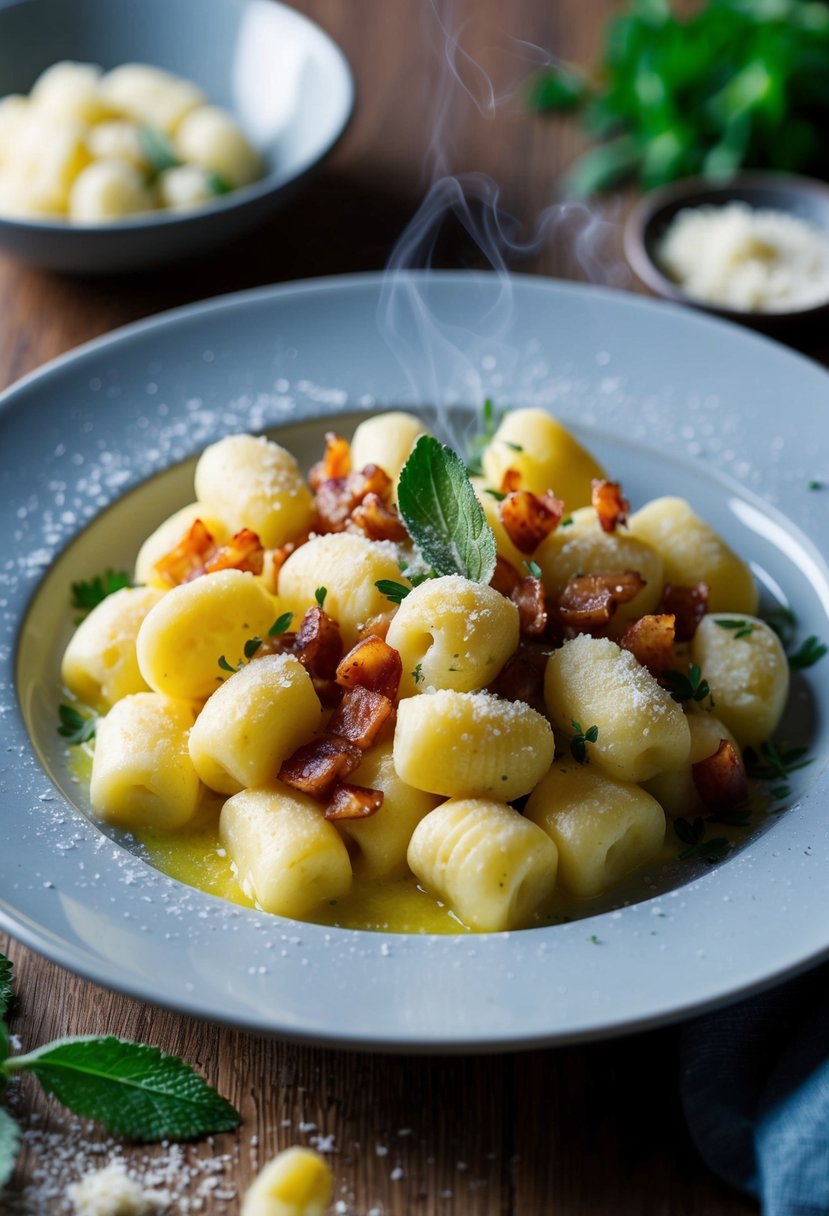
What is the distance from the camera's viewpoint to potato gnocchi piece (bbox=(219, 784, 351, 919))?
1.62m

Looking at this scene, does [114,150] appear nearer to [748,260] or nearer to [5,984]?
[748,260]

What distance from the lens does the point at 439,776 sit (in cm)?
164

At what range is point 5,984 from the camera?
5.37 feet

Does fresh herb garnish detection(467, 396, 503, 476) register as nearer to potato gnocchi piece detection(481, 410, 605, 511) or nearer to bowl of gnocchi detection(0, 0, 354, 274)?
potato gnocchi piece detection(481, 410, 605, 511)

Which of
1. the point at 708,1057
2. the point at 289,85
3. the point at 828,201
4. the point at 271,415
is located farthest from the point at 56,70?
the point at 708,1057

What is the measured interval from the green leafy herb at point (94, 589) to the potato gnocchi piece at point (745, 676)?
884 millimetres

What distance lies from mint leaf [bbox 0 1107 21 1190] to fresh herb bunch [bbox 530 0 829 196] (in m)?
2.50

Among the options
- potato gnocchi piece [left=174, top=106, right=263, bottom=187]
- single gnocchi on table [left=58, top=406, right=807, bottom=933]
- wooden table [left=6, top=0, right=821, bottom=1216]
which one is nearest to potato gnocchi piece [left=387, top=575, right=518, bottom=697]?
single gnocchi on table [left=58, top=406, right=807, bottom=933]

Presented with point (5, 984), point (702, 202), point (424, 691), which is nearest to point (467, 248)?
point (702, 202)

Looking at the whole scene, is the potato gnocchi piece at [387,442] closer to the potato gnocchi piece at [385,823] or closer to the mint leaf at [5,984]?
the potato gnocchi piece at [385,823]

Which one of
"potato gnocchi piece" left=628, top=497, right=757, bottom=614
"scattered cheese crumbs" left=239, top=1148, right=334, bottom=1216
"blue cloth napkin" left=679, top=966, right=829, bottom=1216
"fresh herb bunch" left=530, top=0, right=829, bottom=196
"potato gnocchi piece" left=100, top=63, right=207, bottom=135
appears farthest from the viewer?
"fresh herb bunch" left=530, top=0, right=829, bottom=196

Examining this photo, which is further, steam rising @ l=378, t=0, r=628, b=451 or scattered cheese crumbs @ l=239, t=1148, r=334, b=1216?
steam rising @ l=378, t=0, r=628, b=451

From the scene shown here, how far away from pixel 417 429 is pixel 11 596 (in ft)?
2.19

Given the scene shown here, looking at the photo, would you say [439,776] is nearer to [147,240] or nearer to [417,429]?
[417,429]
